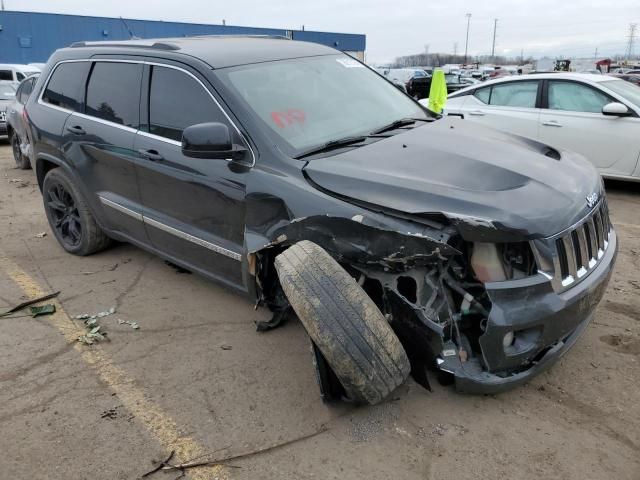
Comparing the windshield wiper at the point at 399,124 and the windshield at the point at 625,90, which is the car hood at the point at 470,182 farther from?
the windshield at the point at 625,90

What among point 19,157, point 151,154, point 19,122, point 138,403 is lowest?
point 138,403

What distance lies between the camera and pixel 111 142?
4.20m

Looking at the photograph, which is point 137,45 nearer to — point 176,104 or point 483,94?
point 176,104

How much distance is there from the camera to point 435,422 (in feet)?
9.17

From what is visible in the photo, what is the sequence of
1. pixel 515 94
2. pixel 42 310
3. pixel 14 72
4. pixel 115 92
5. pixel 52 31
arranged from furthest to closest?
pixel 52 31 → pixel 14 72 → pixel 515 94 → pixel 115 92 → pixel 42 310

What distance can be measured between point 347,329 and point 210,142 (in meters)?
1.35

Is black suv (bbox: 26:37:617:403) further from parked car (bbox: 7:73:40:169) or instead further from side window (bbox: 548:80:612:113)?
parked car (bbox: 7:73:40:169)

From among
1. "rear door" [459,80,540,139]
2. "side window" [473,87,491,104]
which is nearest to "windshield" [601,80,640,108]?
"rear door" [459,80,540,139]

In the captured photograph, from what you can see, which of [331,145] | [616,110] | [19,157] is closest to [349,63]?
[331,145]

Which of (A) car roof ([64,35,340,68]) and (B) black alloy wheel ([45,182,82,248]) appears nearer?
(A) car roof ([64,35,340,68])

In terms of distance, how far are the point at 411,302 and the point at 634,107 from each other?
5496mm

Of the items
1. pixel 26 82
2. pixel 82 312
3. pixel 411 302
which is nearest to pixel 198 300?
pixel 82 312

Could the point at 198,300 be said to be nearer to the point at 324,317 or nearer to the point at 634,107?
the point at 324,317

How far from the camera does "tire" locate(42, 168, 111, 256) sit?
4.91 m
